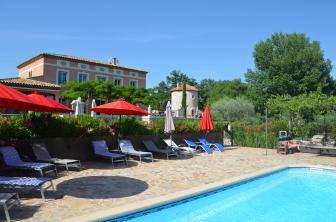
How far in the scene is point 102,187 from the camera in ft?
→ 25.2

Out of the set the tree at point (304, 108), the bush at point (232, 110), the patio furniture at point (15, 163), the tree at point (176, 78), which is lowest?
the patio furniture at point (15, 163)

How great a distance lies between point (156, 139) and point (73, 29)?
8.72 meters

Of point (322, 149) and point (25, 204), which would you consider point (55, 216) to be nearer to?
point (25, 204)

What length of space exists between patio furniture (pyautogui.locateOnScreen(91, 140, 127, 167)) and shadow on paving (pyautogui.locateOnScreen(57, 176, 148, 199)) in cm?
210

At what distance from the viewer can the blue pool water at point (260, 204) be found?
21.9 feet

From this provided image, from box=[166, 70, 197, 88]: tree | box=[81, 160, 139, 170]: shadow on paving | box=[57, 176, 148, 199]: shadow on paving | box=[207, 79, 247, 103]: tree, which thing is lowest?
box=[57, 176, 148, 199]: shadow on paving

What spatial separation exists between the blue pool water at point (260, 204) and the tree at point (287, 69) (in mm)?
39484

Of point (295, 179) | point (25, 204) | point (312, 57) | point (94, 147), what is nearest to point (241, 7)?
point (295, 179)

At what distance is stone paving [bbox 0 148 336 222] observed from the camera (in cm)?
579

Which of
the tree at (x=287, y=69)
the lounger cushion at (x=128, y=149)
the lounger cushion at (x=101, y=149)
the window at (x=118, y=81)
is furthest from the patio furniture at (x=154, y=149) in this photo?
the tree at (x=287, y=69)

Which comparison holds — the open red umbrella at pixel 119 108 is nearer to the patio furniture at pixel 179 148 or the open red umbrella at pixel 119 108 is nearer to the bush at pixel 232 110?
the patio furniture at pixel 179 148

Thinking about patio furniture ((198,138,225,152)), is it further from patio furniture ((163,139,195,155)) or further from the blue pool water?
the blue pool water

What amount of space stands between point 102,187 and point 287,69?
4645 centimetres

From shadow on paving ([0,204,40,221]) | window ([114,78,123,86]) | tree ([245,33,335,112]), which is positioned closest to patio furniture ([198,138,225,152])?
shadow on paving ([0,204,40,221])
